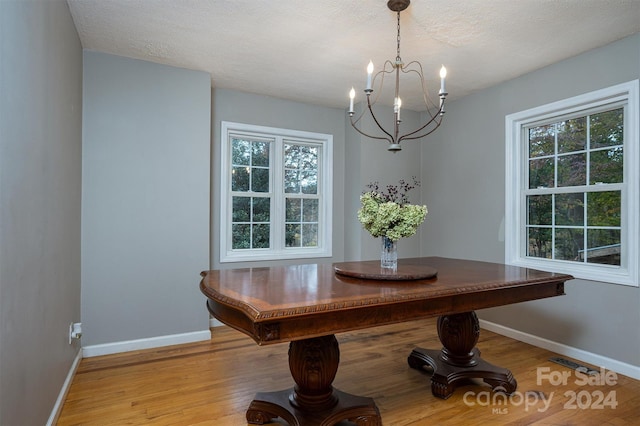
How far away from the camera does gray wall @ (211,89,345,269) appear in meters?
3.88

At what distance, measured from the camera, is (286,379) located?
8.46ft

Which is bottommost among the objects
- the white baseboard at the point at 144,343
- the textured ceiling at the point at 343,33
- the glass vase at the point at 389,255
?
the white baseboard at the point at 144,343

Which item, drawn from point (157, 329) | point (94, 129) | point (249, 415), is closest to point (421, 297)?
point (249, 415)

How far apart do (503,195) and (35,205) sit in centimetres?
379

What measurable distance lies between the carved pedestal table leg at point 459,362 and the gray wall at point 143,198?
2163 millimetres

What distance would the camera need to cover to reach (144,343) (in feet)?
10.4

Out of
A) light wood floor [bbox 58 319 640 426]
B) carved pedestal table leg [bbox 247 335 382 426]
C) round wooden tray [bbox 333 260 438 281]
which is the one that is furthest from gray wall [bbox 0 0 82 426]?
round wooden tray [bbox 333 260 438 281]

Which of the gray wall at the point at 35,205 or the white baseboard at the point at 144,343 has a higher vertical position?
the gray wall at the point at 35,205

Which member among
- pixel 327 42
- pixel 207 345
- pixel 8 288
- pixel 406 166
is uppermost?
pixel 327 42

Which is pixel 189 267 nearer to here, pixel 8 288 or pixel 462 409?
pixel 8 288

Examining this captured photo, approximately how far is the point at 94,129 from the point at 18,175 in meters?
1.83

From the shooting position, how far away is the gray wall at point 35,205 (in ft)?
4.33

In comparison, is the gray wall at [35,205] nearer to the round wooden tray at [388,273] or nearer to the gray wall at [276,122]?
the gray wall at [276,122]

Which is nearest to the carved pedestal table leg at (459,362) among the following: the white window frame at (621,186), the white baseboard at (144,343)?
the white window frame at (621,186)
